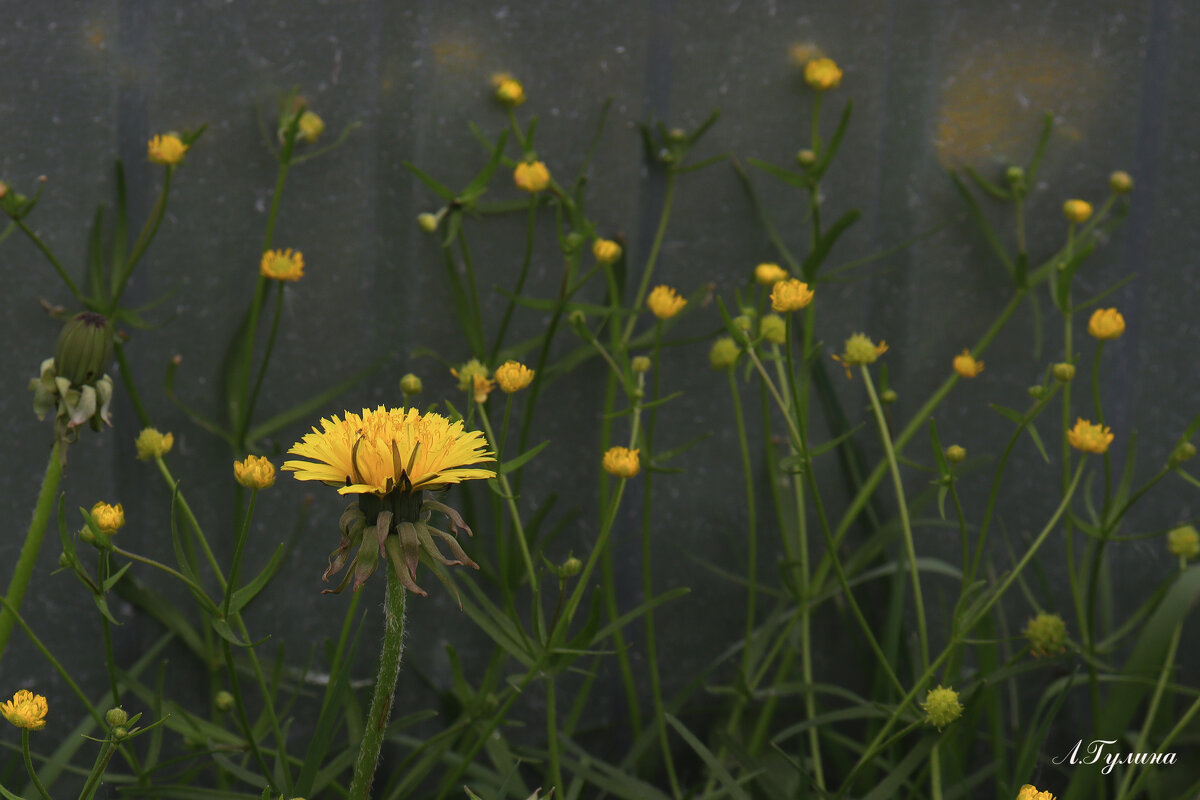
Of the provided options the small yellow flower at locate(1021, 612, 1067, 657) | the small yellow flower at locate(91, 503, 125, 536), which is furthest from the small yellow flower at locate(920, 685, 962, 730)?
the small yellow flower at locate(91, 503, 125, 536)

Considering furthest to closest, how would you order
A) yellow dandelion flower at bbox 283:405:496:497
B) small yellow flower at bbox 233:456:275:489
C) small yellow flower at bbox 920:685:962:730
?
small yellow flower at bbox 920:685:962:730 < small yellow flower at bbox 233:456:275:489 < yellow dandelion flower at bbox 283:405:496:497

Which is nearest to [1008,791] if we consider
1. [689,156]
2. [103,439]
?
[689,156]

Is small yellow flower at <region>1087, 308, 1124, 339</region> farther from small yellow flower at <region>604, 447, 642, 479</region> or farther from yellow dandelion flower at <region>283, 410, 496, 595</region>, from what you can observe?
yellow dandelion flower at <region>283, 410, 496, 595</region>

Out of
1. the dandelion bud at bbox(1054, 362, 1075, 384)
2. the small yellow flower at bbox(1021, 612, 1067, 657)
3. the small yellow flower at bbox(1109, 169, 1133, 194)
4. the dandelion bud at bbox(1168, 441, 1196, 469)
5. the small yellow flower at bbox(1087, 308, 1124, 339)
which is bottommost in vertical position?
the small yellow flower at bbox(1021, 612, 1067, 657)

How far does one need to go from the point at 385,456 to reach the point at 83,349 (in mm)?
383

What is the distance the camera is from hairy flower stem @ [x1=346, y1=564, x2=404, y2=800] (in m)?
0.69

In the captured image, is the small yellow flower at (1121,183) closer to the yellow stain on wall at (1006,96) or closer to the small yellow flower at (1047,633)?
the yellow stain on wall at (1006,96)

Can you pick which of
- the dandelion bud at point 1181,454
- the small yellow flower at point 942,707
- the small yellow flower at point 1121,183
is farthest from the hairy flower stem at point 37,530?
the small yellow flower at point 1121,183

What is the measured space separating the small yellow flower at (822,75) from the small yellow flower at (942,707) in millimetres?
663

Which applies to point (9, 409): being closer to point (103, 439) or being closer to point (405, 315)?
point (103, 439)

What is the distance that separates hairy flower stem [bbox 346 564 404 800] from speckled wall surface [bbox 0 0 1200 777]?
44 cm

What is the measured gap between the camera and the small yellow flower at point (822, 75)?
1125 millimetres

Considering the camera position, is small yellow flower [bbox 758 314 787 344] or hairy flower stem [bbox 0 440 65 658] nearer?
hairy flower stem [bbox 0 440 65 658]

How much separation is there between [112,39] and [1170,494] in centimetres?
137
